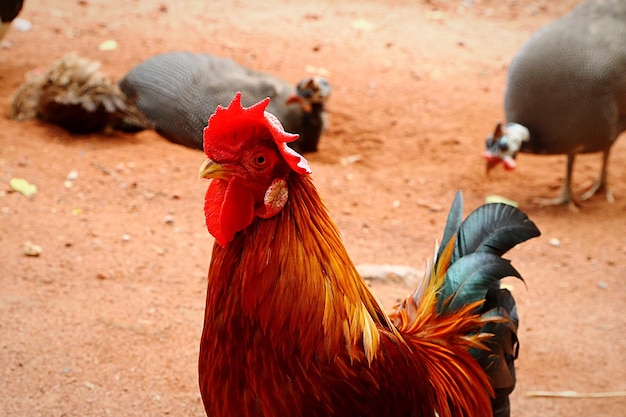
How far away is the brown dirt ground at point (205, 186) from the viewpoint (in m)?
3.78

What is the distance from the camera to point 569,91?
620 cm

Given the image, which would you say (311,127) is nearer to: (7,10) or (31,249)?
(7,10)

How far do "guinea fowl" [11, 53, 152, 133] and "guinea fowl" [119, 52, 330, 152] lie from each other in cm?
38

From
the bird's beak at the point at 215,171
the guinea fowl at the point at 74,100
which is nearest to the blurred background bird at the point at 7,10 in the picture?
the guinea fowl at the point at 74,100

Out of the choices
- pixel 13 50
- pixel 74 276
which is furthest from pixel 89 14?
pixel 74 276

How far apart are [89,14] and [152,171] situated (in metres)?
4.38

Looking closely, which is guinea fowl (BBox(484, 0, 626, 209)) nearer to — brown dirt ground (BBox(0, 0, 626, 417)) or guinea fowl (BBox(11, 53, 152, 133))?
brown dirt ground (BBox(0, 0, 626, 417))

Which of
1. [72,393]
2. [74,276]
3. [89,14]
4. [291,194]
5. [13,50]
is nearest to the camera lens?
[291,194]

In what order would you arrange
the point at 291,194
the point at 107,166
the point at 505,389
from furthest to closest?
1. the point at 107,166
2. the point at 505,389
3. the point at 291,194

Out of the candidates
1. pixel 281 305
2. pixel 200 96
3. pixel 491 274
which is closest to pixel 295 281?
pixel 281 305

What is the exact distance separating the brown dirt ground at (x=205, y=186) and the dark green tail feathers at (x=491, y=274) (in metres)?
0.93

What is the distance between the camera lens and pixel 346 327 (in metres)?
2.27

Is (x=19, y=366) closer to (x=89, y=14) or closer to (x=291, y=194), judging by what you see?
(x=291, y=194)

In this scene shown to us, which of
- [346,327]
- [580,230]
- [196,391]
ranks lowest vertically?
[580,230]
